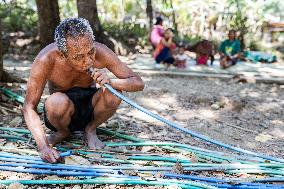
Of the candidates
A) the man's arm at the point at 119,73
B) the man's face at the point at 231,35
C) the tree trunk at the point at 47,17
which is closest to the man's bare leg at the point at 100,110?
the man's arm at the point at 119,73

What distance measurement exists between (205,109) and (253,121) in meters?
0.62

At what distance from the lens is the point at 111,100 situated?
9.59 feet

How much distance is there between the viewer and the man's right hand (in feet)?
8.45

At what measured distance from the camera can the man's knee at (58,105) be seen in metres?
2.76

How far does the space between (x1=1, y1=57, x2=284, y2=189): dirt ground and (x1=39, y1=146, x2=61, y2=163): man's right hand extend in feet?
0.54

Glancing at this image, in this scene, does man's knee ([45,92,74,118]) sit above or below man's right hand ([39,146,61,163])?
above

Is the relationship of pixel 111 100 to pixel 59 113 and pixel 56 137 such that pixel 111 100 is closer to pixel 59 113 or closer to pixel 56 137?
pixel 59 113

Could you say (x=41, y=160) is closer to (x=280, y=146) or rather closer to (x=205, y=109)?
(x=280, y=146)

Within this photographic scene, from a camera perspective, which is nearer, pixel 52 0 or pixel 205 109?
pixel 205 109

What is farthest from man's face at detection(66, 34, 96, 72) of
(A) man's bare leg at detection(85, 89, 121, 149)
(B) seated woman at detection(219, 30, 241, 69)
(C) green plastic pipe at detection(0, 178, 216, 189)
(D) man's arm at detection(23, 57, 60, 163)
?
(B) seated woman at detection(219, 30, 241, 69)

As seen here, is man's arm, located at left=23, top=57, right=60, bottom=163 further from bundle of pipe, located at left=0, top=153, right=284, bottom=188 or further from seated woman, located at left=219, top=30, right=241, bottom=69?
seated woman, located at left=219, top=30, right=241, bottom=69

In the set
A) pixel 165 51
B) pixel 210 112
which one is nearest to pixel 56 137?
pixel 210 112

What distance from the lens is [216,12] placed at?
1288cm

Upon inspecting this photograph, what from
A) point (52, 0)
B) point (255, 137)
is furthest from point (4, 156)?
point (52, 0)
